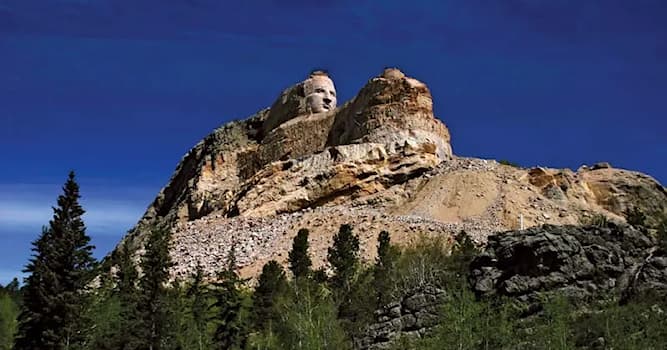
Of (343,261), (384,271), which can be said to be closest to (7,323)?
(343,261)

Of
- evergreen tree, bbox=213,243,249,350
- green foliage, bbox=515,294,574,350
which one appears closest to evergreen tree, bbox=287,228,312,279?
evergreen tree, bbox=213,243,249,350

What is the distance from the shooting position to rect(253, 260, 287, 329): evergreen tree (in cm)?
6125

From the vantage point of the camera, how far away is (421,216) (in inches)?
4055

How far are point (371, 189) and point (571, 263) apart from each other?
64946 millimetres

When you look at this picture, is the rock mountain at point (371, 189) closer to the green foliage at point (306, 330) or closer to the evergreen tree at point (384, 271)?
the evergreen tree at point (384, 271)

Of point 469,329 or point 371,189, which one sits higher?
point 371,189

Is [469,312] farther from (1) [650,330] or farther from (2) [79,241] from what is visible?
(2) [79,241]

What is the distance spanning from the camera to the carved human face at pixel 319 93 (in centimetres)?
13088

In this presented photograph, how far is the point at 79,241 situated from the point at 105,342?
29.4 feet

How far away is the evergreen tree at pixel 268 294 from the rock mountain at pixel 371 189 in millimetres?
22248

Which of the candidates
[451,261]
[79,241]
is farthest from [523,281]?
[79,241]

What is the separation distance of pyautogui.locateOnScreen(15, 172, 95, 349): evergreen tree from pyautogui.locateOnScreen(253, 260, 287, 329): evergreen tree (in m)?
15.9

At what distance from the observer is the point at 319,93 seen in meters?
132

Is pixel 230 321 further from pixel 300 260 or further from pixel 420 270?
pixel 300 260
